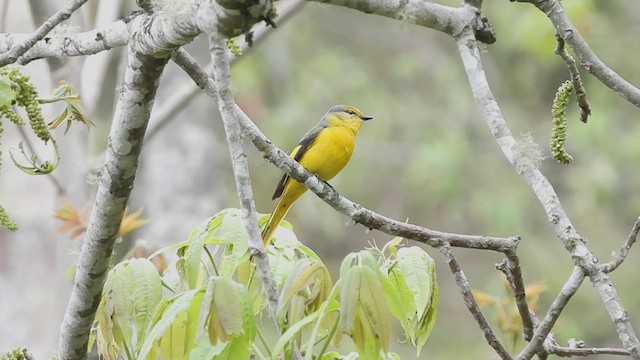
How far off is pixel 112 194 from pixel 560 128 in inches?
37.8

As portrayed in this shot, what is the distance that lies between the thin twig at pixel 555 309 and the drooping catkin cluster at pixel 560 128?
212mm

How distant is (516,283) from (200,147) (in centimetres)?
439

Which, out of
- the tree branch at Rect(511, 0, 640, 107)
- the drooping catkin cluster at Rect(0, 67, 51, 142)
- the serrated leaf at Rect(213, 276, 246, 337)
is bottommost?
the serrated leaf at Rect(213, 276, 246, 337)

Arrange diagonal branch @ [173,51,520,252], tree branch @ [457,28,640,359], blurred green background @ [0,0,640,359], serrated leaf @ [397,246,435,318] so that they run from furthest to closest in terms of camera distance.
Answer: blurred green background @ [0,0,640,359] < diagonal branch @ [173,51,520,252] < serrated leaf @ [397,246,435,318] < tree branch @ [457,28,640,359]

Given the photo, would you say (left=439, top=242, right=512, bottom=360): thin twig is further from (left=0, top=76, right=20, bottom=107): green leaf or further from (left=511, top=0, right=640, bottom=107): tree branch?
(left=0, top=76, right=20, bottom=107): green leaf

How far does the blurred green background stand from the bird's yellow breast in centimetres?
183

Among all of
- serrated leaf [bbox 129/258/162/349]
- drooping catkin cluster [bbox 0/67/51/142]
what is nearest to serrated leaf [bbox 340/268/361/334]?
serrated leaf [bbox 129/258/162/349]

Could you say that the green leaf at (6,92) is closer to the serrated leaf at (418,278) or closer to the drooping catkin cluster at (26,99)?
the drooping catkin cluster at (26,99)

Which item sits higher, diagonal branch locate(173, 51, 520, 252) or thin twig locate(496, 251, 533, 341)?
diagonal branch locate(173, 51, 520, 252)

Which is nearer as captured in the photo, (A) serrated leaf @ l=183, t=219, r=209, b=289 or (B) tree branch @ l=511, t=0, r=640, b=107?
(B) tree branch @ l=511, t=0, r=640, b=107

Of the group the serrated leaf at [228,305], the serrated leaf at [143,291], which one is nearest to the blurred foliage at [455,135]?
the serrated leaf at [143,291]

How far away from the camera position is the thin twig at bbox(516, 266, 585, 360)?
68.3 inches

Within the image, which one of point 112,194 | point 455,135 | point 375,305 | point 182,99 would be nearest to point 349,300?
point 375,305

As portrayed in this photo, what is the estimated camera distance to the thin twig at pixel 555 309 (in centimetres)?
174
